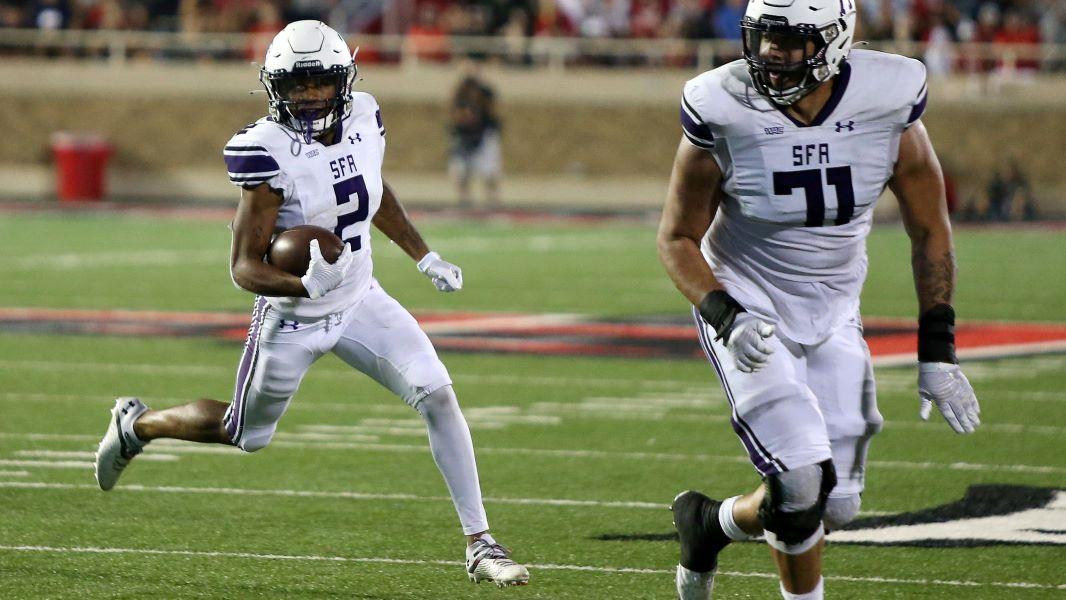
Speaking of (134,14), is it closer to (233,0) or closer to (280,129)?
(233,0)

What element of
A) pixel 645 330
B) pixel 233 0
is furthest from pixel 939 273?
pixel 233 0

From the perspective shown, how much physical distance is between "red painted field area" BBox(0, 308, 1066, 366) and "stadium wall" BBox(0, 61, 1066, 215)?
10793mm

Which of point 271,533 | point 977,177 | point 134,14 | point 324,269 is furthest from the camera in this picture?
point 134,14

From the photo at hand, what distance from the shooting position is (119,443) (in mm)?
5988

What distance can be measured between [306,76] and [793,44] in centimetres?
160

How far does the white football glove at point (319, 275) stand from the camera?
5133 mm

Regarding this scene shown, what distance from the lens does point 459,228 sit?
63.7 ft

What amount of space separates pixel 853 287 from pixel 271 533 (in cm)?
213

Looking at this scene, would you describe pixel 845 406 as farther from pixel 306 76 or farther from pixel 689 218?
pixel 306 76

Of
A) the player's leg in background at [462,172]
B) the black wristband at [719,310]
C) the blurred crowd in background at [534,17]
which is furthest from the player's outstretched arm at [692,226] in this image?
the player's leg in background at [462,172]

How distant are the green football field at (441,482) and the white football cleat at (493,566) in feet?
0.20

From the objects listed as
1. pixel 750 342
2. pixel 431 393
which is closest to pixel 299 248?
pixel 431 393

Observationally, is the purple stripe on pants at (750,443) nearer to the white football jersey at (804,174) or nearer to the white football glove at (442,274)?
the white football jersey at (804,174)

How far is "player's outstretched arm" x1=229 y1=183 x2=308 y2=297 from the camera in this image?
5.21m
